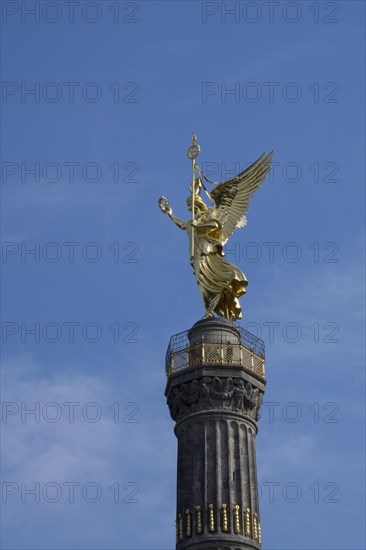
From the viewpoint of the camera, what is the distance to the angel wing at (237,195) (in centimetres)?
6625

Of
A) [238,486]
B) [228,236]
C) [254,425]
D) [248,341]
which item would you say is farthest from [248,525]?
[228,236]

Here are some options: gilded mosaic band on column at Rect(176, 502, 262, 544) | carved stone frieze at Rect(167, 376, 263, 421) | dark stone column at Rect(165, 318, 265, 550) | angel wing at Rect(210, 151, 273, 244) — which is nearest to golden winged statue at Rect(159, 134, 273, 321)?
angel wing at Rect(210, 151, 273, 244)

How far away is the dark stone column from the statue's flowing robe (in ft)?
4.27

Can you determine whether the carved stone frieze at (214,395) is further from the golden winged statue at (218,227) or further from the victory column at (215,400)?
the golden winged statue at (218,227)

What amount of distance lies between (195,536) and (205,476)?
287 cm

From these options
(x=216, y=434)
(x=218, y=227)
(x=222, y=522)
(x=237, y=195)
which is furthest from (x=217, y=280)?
(x=222, y=522)

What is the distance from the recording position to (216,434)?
59.0m

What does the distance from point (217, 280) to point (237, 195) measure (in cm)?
588

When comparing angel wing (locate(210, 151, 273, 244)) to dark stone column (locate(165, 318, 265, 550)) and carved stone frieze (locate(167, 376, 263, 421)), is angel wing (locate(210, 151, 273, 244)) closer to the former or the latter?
dark stone column (locate(165, 318, 265, 550))

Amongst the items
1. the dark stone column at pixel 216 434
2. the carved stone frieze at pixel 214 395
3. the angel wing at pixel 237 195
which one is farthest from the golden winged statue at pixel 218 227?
the carved stone frieze at pixel 214 395

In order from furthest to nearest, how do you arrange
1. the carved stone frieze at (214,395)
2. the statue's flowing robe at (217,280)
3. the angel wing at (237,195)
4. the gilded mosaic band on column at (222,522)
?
the angel wing at (237,195), the statue's flowing robe at (217,280), the carved stone frieze at (214,395), the gilded mosaic band on column at (222,522)

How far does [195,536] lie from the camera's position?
56.4 meters

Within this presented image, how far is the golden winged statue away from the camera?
2495 inches

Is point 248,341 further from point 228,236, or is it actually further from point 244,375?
point 228,236
